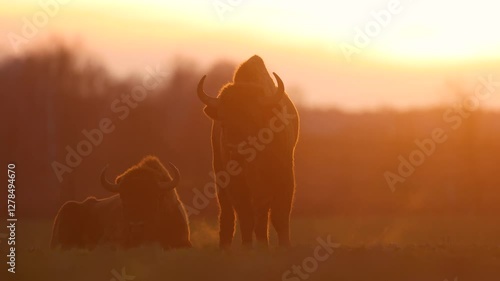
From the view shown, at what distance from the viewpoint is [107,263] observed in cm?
1526

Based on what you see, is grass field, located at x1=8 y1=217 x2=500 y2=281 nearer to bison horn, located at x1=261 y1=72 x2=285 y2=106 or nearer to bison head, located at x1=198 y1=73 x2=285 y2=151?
bison head, located at x1=198 y1=73 x2=285 y2=151

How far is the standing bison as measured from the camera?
18.0 metres

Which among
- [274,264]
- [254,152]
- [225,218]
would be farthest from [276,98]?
[274,264]

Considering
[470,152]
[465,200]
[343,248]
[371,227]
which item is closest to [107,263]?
[343,248]

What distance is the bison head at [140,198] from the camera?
20.0 metres

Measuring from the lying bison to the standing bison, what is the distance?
1.73m

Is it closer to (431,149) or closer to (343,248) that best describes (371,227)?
(343,248)

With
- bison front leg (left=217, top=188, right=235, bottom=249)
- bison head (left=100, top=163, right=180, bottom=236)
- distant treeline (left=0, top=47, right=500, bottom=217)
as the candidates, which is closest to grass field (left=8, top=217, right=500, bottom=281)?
bison front leg (left=217, top=188, right=235, bottom=249)

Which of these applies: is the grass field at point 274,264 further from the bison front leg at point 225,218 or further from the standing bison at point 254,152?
the bison front leg at point 225,218

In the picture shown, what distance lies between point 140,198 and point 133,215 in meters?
0.35

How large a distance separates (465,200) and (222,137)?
3184cm

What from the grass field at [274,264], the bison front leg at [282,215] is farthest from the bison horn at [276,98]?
the grass field at [274,264]

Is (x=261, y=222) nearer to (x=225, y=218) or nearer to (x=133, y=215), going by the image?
(x=225, y=218)

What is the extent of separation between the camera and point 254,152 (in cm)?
1819
